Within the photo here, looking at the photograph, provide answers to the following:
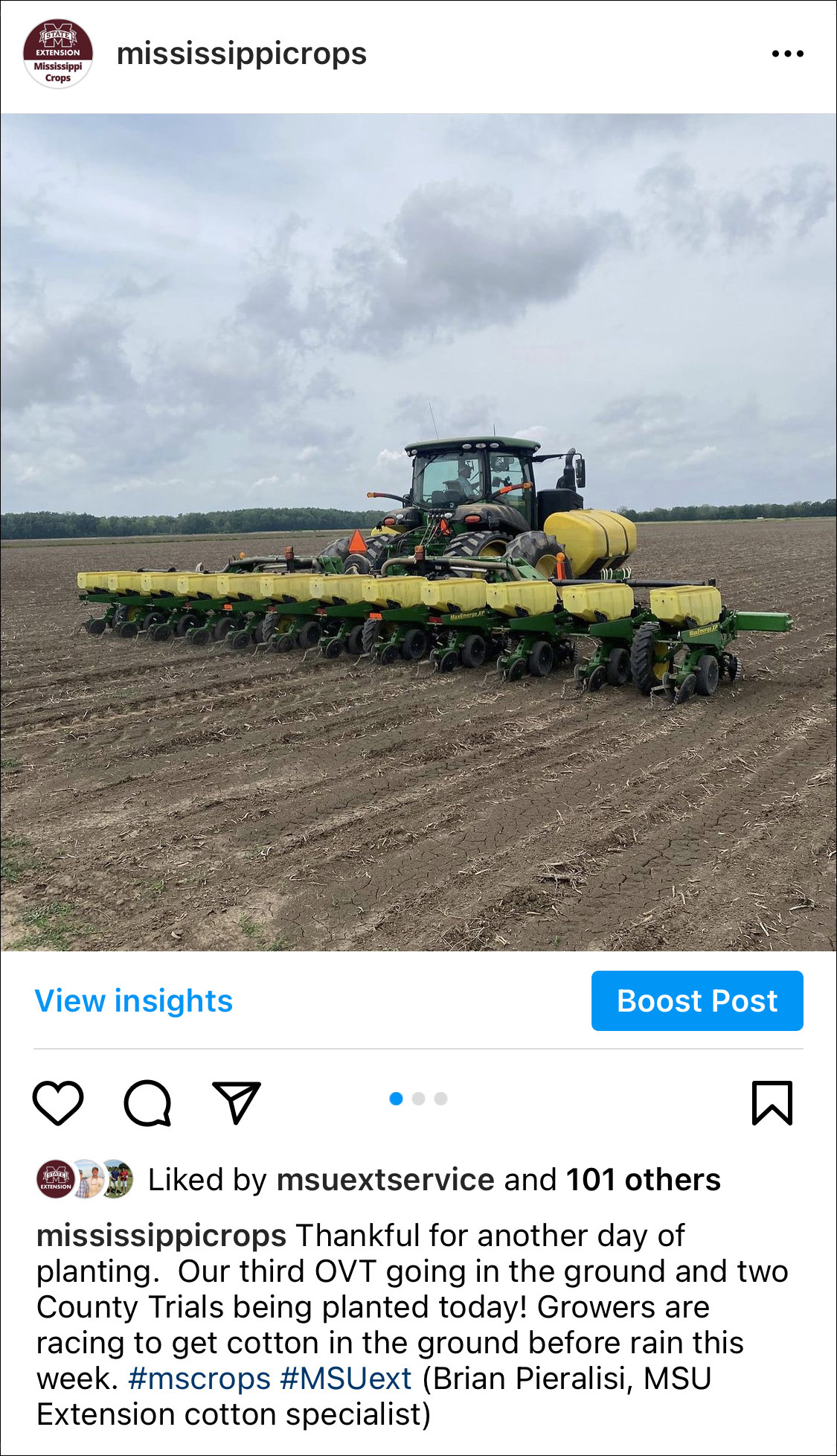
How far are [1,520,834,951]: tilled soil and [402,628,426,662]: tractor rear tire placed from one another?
1.42ft

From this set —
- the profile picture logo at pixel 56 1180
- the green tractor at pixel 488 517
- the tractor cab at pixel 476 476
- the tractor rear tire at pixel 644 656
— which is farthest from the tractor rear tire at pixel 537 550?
the profile picture logo at pixel 56 1180

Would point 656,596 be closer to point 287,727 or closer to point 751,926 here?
point 287,727

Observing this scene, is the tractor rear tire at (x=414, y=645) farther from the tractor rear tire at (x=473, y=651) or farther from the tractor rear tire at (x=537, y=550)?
the tractor rear tire at (x=537, y=550)

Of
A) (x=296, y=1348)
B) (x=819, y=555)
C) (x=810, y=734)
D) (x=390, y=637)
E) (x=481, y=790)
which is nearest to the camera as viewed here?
(x=296, y=1348)

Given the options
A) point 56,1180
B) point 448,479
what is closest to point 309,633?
point 448,479

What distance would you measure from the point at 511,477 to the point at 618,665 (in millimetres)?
4376

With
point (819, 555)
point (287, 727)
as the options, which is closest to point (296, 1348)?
point (287, 727)

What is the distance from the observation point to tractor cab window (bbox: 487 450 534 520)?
1284cm

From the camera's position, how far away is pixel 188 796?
662cm

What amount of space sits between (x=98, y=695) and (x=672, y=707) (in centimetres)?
584

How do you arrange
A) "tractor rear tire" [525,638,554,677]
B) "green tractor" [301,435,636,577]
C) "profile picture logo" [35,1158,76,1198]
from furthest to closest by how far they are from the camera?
1. "green tractor" [301,435,636,577]
2. "tractor rear tire" [525,638,554,677]
3. "profile picture logo" [35,1158,76,1198]

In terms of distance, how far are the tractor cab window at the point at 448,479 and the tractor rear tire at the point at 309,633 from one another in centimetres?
245

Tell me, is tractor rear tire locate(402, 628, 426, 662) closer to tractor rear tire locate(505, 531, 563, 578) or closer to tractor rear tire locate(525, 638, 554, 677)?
tractor rear tire locate(505, 531, 563, 578)

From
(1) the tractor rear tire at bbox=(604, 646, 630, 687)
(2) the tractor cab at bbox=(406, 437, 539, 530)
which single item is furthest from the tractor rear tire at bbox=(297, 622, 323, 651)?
(1) the tractor rear tire at bbox=(604, 646, 630, 687)
